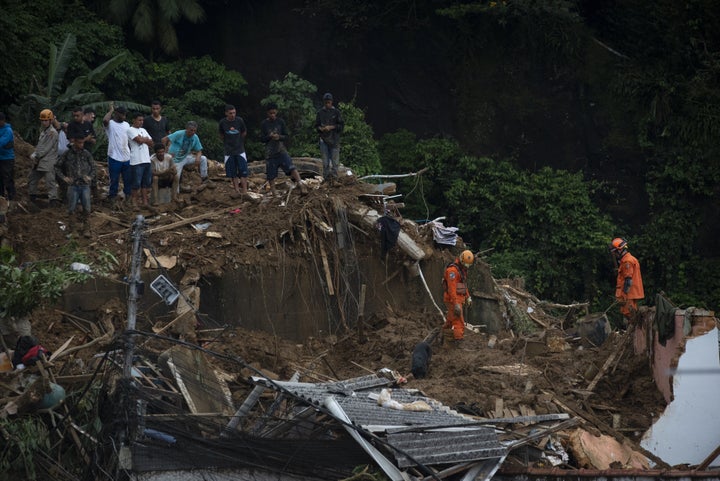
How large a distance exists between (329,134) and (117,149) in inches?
146

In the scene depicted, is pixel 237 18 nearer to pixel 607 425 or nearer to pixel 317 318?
pixel 317 318

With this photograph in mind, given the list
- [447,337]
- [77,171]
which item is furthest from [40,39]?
[447,337]

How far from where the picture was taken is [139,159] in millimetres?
18766

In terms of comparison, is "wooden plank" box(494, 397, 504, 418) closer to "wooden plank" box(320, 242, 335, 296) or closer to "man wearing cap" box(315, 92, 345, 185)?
"wooden plank" box(320, 242, 335, 296)

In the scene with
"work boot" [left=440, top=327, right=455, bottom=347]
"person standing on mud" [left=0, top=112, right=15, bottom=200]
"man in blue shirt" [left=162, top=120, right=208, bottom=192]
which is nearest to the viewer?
"work boot" [left=440, top=327, right=455, bottom=347]

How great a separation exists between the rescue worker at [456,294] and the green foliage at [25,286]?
576 cm

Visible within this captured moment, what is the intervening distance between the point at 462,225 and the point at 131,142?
13375 millimetres

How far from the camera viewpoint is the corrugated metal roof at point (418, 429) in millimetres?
13211

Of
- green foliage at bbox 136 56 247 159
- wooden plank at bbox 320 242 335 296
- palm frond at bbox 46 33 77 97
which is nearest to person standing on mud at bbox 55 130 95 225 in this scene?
wooden plank at bbox 320 242 335 296

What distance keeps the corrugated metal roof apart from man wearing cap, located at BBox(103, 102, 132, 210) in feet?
20.0

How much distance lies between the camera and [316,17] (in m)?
31.8

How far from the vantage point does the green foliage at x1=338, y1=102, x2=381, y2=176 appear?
92.6 ft

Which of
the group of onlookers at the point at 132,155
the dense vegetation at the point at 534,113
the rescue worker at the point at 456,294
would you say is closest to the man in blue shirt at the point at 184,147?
the group of onlookers at the point at 132,155

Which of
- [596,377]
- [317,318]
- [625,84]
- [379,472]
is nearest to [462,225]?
[625,84]
